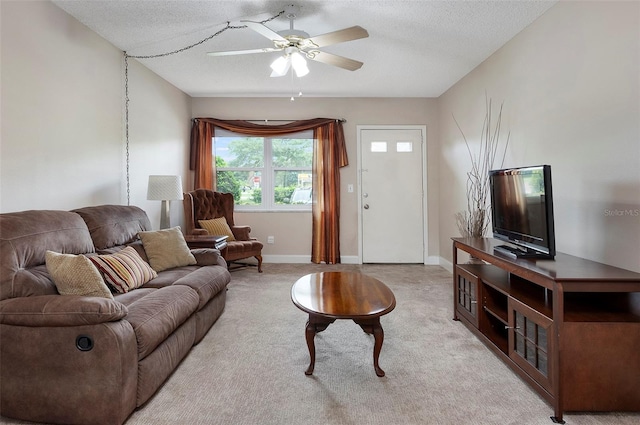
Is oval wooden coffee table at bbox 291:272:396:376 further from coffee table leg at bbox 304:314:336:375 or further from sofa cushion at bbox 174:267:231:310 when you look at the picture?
sofa cushion at bbox 174:267:231:310

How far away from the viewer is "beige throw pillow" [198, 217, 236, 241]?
4.10 metres

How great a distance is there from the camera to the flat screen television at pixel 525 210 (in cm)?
183

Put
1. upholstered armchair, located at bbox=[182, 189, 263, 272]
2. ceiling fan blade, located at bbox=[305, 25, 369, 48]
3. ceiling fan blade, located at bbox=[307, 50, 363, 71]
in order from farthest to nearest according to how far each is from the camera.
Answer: upholstered armchair, located at bbox=[182, 189, 263, 272] → ceiling fan blade, located at bbox=[307, 50, 363, 71] → ceiling fan blade, located at bbox=[305, 25, 369, 48]

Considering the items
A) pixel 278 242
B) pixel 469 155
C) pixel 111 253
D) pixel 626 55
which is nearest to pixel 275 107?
pixel 278 242

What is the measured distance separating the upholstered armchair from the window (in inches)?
17.6

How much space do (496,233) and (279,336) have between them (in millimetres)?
1910

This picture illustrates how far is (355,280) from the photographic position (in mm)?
2363

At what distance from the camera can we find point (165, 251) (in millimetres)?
2646

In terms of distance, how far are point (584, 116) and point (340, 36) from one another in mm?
1734

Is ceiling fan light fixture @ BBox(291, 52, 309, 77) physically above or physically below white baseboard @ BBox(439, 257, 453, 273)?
above

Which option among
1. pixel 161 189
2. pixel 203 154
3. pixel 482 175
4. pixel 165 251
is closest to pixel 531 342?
pixel 482 175

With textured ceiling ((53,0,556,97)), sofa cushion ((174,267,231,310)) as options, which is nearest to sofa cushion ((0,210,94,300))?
sofa cushion ((174,267,231,310))

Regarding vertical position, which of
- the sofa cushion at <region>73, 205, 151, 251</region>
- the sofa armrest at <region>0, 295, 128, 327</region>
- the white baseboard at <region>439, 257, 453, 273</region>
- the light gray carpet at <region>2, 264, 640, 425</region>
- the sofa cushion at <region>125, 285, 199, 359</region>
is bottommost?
the light gray carpet at <region>2, 264, 640, 425</region>

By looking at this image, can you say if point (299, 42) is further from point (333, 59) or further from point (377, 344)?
point (377, 344)
